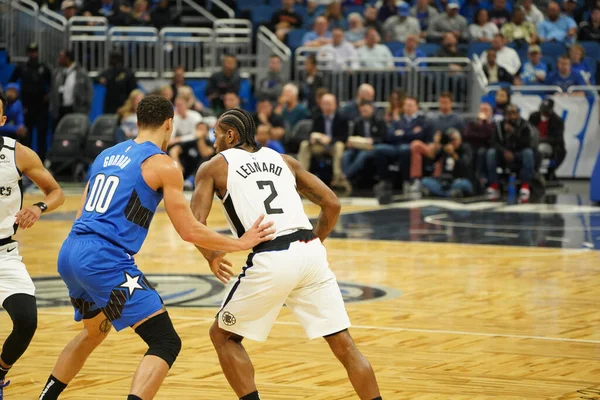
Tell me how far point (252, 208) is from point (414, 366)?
2.16 metres

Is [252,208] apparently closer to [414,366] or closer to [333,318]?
[333,318]

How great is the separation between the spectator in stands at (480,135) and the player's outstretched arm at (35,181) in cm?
1430

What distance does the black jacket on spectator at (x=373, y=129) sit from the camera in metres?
21.0

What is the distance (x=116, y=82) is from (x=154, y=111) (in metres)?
17.4

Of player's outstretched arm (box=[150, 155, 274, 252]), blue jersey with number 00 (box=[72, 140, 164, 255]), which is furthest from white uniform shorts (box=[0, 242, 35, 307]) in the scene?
player's outstretched arm (box=[150, 155, 274, 252])

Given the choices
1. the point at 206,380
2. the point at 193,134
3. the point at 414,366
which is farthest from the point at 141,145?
the point at 193,134

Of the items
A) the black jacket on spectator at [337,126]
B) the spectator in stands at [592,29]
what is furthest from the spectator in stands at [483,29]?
the black jacket on spectator at [337,126]

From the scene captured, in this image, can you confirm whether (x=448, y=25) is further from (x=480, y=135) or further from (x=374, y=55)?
(x=480, y=135)

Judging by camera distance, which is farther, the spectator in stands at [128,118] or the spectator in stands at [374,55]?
the spectator in stands at [374,55]

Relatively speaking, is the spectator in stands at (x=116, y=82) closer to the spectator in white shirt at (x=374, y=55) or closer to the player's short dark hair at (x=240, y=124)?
the spectator in white shirt at (x=374, y=55)

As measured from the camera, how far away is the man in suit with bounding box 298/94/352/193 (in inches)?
825

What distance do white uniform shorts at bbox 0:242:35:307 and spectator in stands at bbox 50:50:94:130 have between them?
16.7 metres

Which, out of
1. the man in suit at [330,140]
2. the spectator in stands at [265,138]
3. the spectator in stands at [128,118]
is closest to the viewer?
the spectator in stands at [265,138]

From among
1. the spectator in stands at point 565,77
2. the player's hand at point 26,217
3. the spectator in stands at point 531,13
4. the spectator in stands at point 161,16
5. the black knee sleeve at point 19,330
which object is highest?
the spectator in stands at point 531,13
